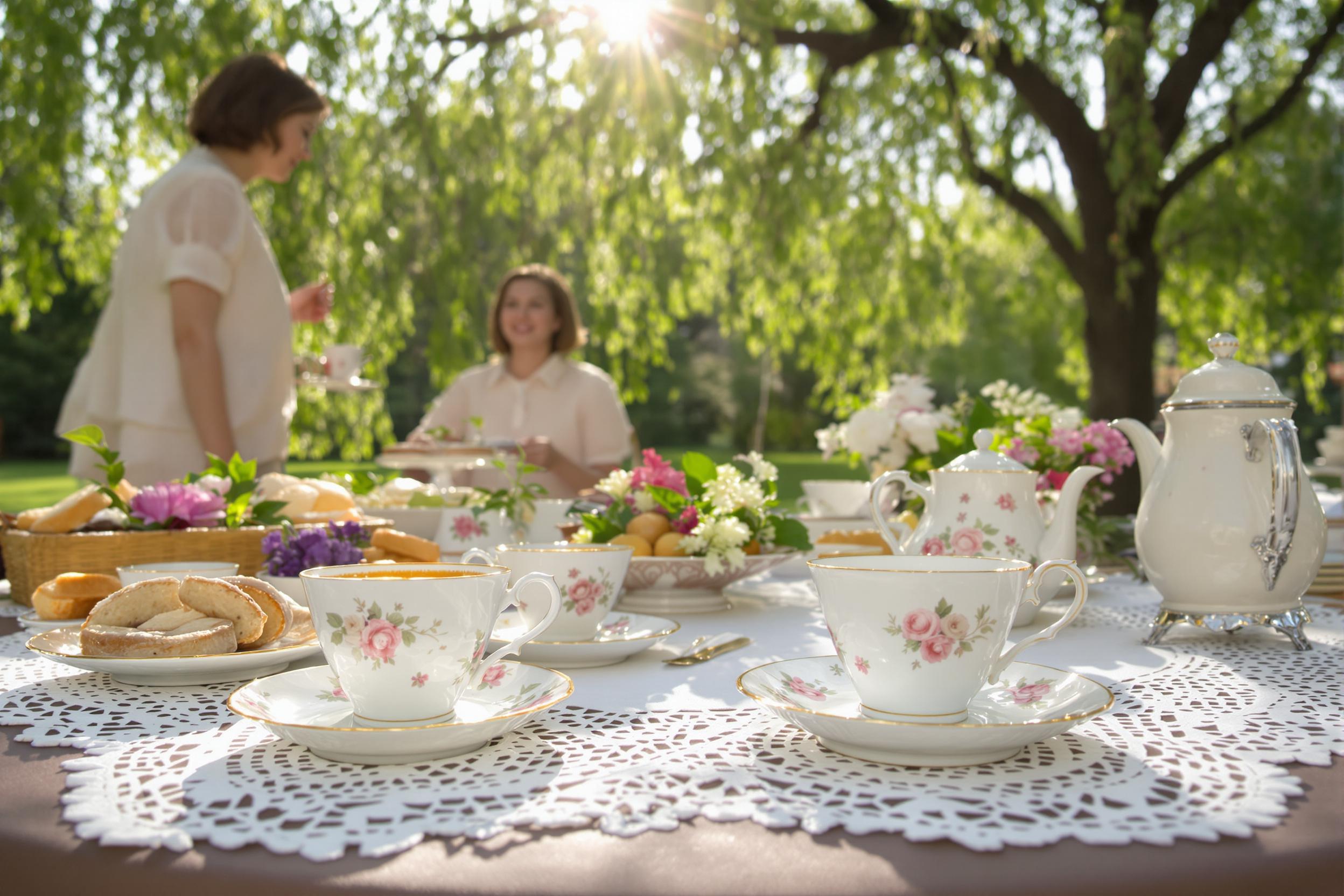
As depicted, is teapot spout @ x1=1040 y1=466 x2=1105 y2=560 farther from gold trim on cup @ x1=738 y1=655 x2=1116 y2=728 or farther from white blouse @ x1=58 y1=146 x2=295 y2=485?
white blouse @ x1=58 y1=146 x2=295 y2=485

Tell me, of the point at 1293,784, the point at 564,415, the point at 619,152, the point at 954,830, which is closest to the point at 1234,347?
the point at 1293,784

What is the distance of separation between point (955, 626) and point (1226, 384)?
64 cm

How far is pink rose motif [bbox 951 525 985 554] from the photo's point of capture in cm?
131

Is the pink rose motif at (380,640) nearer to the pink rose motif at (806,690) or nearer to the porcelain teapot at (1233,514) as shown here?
the pink rose motif at (806,690)

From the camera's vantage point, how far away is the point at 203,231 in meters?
2.40

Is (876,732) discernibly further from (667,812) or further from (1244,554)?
(1244,554)

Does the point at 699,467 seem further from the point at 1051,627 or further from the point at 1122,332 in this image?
the point at 1122,332

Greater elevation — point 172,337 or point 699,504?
point 172,337

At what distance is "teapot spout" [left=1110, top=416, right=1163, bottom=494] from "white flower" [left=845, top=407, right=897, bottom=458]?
721 mm

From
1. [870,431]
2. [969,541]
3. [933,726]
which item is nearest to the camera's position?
[933,726]

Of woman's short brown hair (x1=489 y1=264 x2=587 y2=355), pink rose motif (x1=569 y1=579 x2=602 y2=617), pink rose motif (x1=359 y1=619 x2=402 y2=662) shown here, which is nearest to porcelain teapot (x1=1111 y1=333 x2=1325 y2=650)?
pink rose motif (x1=569 y1=579 x2=602 y2=617)

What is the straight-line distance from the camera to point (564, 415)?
4039 millimetres

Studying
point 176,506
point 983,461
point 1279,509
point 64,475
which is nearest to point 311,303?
point 176,506

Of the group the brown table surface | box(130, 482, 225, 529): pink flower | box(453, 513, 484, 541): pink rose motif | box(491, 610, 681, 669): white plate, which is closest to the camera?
the brown table surface
